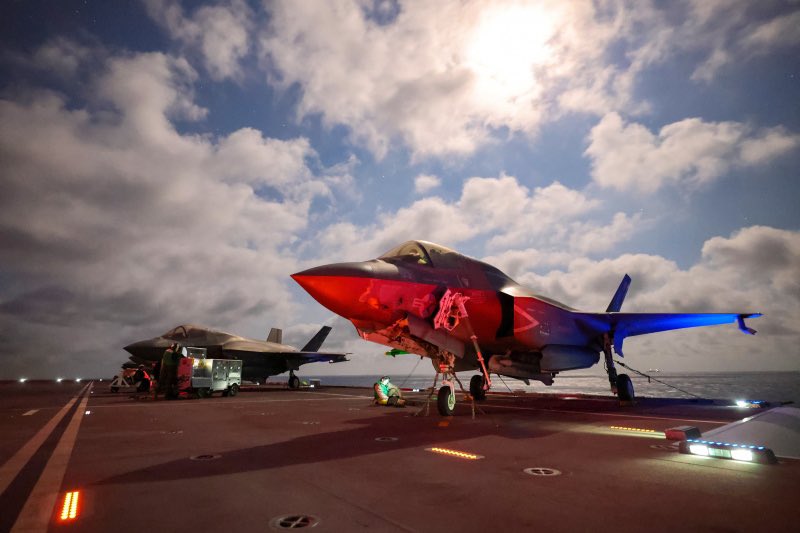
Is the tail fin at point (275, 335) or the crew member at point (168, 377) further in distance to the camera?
the tail fin at point (275, 335)

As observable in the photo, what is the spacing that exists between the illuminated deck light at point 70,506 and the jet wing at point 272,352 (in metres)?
23.4

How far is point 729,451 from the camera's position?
444 centimetres

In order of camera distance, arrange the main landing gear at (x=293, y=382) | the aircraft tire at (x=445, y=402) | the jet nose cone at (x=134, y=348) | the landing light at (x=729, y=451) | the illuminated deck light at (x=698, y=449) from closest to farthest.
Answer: the landing light at (x=729, y=451) < the illuminated deck light at (x=698, y=449) < the aircraft tire at (x=445, y=402) < the jet nose cone at (x=134, y=348) < the main landing gear at (x=293, y=382)

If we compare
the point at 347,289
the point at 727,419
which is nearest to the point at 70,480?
the point at 347,289

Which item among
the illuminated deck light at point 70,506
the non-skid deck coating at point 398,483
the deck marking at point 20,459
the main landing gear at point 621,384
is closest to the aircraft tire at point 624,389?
the main landing gear at point 621,384

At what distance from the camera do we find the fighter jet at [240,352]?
73.5 feet

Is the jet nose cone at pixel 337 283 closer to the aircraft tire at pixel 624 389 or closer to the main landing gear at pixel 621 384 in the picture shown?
the main landing gear at pixel 621 384

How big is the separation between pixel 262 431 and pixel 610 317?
10.6 metres

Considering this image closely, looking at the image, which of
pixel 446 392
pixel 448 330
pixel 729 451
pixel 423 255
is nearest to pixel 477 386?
pixel 446 392

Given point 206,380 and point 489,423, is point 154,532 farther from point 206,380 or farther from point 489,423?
point 206,380

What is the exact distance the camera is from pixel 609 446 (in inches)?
211

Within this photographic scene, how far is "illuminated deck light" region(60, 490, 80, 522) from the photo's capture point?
2770 mm

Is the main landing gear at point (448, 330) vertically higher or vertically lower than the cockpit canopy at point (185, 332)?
lower

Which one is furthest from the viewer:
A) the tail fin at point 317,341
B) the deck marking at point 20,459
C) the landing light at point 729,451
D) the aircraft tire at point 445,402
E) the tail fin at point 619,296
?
the tail fin at point 317,341
